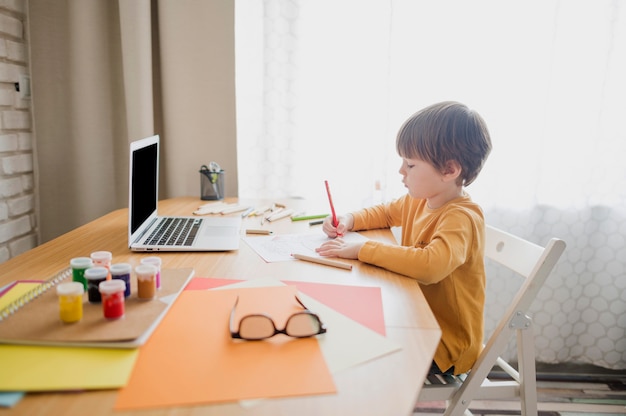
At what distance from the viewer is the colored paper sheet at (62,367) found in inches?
22.3

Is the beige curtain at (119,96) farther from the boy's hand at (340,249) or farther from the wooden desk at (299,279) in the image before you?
the boy's hand at (340,249)

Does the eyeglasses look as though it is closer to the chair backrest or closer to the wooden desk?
the wooden desk

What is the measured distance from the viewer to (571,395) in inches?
76.2

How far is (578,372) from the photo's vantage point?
2.08 m

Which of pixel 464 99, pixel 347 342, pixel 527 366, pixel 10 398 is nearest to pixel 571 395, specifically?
pixel 527 366

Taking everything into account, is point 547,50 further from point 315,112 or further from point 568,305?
point 568,305

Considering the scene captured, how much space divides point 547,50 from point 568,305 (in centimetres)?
102

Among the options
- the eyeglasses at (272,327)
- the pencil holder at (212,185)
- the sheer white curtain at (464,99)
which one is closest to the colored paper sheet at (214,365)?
the eyeglasses at (272,327)

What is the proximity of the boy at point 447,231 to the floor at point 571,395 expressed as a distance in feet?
2.47

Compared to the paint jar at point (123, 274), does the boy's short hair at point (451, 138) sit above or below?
above

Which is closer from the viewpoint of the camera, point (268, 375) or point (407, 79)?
point (268, 375)

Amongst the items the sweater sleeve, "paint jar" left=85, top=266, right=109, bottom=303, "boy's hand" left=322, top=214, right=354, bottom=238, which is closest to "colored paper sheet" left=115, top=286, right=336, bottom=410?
"paint jar" left=85, top=266, right=109, bottom=303

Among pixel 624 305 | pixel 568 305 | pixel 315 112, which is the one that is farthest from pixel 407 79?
pixel 624 305

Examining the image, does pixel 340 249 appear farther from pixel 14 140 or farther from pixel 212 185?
pixel 14 140
